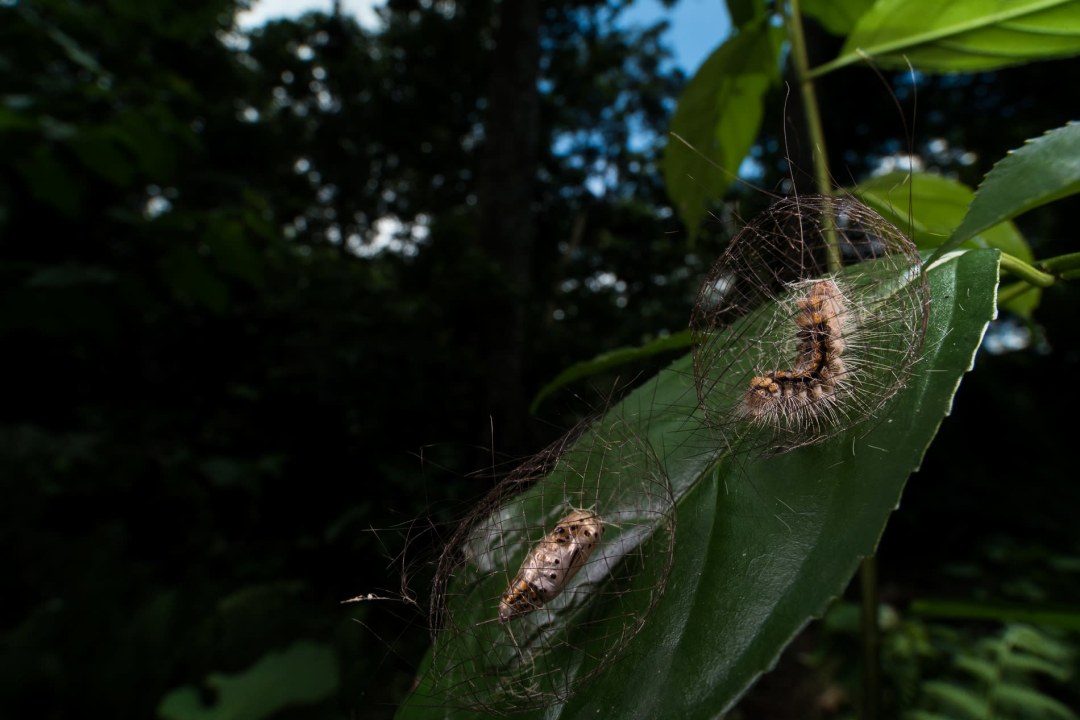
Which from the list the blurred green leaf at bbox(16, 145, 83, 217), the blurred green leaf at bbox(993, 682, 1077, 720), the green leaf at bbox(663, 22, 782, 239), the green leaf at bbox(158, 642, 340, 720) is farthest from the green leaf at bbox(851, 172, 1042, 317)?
the green leaf at bbox(158, 642, 340, 720)

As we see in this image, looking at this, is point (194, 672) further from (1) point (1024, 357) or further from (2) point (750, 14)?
(1) point (1024, 357)

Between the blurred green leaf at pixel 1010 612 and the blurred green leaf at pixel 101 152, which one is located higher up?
the blurred green leaf at pixel 101 152

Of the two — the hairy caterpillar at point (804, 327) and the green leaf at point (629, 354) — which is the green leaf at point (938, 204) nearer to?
the hairy caterpillar at point (804, 327)

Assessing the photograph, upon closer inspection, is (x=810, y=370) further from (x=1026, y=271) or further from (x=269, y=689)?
(x=269, y=689)

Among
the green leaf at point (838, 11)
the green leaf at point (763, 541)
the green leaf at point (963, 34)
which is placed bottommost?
the green leaf at point (763, 541)

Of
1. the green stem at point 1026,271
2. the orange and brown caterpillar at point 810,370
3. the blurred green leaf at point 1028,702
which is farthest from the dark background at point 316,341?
the blurred green leaf at point 1028,702

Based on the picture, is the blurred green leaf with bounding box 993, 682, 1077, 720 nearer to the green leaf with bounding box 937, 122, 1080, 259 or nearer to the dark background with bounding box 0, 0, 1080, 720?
the dark background with bounding box 0, 0, 1080, 720
